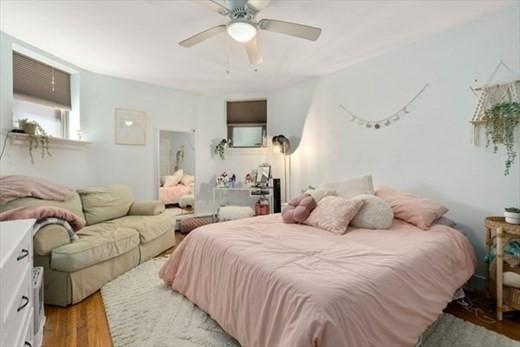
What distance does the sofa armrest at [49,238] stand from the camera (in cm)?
211

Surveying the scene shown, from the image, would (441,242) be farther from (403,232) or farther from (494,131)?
(494,131)

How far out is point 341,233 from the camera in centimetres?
→ 217

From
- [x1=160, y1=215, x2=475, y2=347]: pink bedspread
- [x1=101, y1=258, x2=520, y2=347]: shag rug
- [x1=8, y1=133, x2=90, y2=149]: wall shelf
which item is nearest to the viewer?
[x1=160, y1=215, x2=475, y2=347]: pink bedspread

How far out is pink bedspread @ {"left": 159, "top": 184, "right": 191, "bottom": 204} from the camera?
445 centimetres

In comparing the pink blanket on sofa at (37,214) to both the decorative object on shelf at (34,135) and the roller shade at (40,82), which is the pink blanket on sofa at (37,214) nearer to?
the decorative object on shelf at (34,135)

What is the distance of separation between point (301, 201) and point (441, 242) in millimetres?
1184

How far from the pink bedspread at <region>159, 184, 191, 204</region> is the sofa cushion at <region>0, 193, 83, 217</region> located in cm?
145

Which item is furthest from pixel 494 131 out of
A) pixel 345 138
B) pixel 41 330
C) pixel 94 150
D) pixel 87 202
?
A: pixel 94 150

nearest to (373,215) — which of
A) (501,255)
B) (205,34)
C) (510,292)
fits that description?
(501,255)

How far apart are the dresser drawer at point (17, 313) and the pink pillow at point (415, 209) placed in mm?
2657

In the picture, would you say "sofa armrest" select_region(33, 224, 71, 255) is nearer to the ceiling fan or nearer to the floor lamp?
the ceiling fan

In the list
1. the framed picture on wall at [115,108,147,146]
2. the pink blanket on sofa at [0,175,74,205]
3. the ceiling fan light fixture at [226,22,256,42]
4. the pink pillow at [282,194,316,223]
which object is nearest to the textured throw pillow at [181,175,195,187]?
the framed picture on wall at [115,108,147,146]

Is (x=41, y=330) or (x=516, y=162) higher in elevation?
(x=516, y=162)

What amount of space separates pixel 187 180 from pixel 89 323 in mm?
2882
